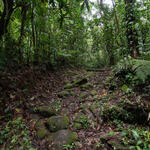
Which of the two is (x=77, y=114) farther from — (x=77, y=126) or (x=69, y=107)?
(x=69, y=107)

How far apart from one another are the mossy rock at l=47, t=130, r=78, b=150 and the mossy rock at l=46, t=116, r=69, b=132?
17cm

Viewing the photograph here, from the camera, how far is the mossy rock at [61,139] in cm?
229

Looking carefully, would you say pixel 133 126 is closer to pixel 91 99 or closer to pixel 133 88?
pixel 133 88

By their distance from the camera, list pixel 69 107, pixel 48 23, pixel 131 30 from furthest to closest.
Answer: pixel 48 23 < pixel 131 30 < pixel 69 107

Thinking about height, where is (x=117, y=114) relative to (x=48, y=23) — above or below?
below

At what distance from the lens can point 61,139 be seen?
2.41m

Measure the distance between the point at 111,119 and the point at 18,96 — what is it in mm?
2845

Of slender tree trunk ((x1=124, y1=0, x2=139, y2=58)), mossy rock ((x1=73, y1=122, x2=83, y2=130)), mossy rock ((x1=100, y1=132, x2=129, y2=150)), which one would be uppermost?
slender tree trunk ((x1=124, y1=0, x2=139, y2=58))

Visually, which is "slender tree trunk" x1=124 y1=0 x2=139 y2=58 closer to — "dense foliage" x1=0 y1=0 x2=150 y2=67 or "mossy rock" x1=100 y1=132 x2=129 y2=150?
"dense foliage" x1=0 y1=0 x2=150 y2=67

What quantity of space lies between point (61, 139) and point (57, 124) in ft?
1.57

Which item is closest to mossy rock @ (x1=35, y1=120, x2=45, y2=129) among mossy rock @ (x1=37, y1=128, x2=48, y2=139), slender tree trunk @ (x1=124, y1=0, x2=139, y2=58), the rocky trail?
the rocky trail

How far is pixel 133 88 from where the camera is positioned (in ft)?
11.6

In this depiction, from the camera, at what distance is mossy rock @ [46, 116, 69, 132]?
2763 mm

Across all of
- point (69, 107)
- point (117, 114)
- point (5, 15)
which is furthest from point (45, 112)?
point (5, 15)
